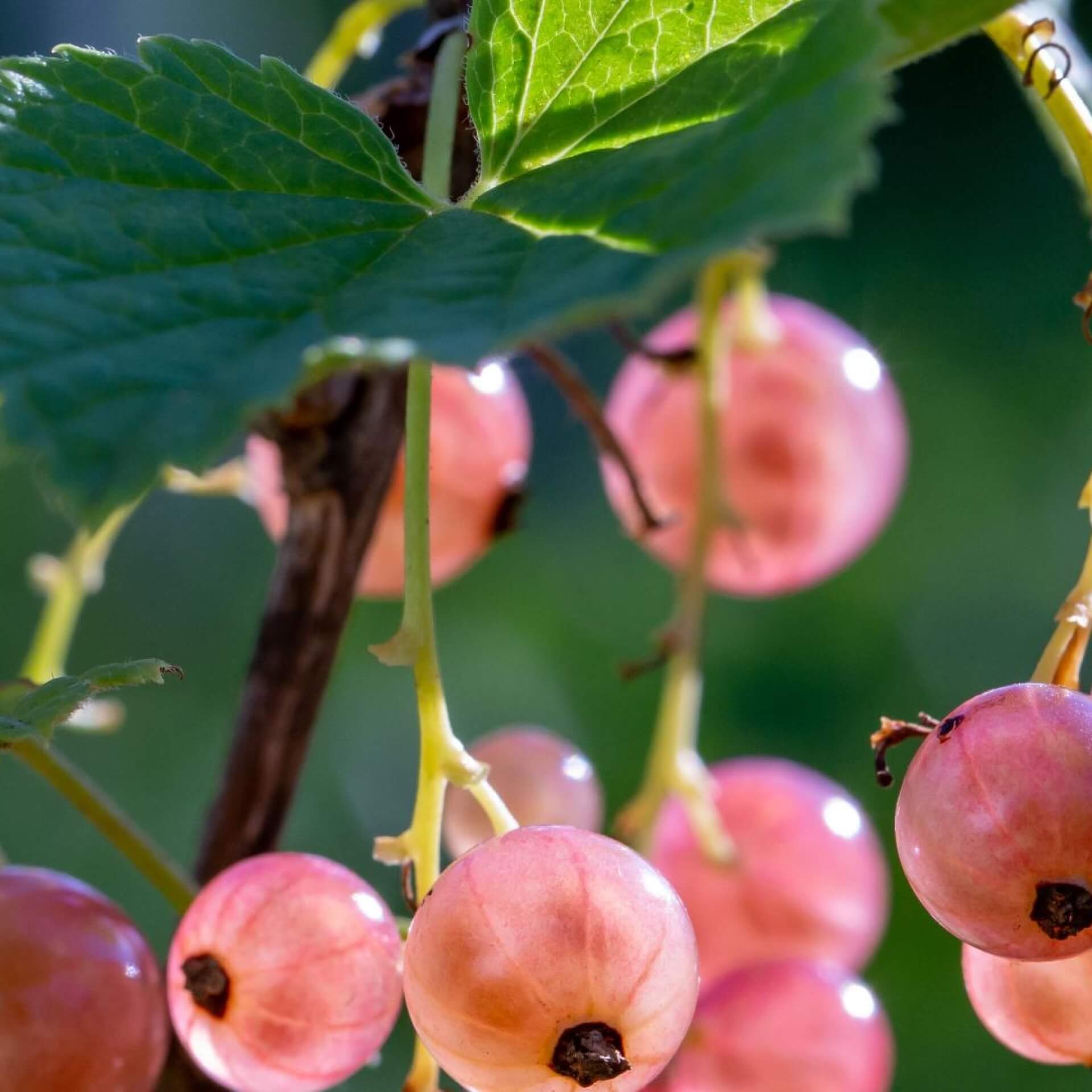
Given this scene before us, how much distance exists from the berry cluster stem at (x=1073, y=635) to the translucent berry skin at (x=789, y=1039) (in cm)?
32

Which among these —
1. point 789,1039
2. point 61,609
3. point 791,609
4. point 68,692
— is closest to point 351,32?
point 61,609

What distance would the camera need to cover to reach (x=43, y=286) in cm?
48

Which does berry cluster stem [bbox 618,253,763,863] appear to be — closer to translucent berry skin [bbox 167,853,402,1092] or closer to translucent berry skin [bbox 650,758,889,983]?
translucent berry skin [bbox 650,758,889,983]

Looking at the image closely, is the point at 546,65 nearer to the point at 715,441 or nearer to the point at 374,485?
the point at 374,485

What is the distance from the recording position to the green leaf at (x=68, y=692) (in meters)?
0.52

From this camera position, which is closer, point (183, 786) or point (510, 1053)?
point (510, 1053)

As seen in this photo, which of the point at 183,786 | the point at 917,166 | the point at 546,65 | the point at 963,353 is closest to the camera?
the point at 546,65

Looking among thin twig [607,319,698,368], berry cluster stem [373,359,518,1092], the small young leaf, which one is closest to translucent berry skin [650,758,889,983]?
thin twig [607,319,698,368]

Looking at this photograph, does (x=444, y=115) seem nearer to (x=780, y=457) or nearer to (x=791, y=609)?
(x=780, y=457)

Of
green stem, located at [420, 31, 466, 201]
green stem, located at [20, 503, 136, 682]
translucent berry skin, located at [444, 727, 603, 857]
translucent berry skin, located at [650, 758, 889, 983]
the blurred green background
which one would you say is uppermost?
green stem, located at [420, 31, 466, 201]

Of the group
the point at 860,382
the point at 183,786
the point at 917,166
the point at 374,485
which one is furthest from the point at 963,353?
the point at 374,485

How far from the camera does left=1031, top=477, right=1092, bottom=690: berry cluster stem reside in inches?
21.3

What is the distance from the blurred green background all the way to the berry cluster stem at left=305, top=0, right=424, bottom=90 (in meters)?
1.66

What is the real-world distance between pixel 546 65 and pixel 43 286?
19cm
